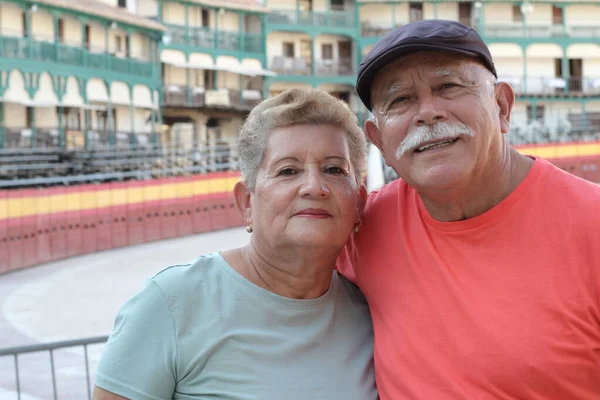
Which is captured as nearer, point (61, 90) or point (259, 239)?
point (259, 239)

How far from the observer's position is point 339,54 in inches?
1844

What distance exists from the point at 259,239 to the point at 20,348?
222cm

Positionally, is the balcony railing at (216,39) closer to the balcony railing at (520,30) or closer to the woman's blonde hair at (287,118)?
the balcony railing at (520,30)

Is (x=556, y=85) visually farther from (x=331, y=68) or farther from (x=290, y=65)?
(x=290, y=65)

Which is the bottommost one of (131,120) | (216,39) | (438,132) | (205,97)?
(438,132)

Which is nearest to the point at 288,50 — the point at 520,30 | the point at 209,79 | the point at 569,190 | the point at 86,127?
the point at 209,79

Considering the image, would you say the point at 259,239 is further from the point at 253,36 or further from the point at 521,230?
the point at 253,36

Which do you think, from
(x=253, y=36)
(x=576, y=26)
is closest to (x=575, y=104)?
(x=576, y=26)

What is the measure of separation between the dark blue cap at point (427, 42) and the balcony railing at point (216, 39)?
126 ft

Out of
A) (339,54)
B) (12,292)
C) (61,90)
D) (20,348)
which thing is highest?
(339,54)

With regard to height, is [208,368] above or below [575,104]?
below

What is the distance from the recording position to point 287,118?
102 inches

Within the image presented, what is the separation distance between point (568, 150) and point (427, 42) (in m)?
33.9

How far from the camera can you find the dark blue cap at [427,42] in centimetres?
241
